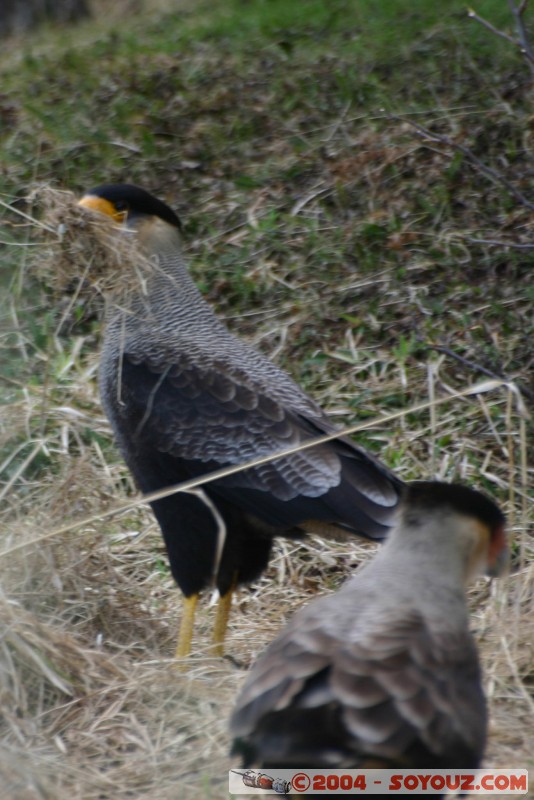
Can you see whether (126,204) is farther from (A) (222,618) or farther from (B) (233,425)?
(A) (222,618)

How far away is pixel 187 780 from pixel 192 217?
13.2 ft

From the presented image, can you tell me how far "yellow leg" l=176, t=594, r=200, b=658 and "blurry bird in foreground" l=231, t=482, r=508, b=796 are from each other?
54.0 inches

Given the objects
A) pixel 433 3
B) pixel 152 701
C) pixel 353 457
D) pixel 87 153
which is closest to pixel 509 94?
pixel 433 3

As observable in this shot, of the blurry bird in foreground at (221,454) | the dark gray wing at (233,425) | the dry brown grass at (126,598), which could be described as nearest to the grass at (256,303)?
the dry brown grass at (126,598)

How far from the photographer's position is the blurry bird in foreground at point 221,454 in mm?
4223

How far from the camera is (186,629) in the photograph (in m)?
4.32

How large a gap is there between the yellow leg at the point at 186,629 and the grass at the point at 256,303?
0.21 ft

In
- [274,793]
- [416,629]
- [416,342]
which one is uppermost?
[416,629]

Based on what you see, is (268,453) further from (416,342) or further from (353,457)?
(416,342)

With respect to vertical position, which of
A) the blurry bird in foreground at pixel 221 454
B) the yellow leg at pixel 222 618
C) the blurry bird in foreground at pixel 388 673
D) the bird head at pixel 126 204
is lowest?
the yellow leg at pixel 222 618

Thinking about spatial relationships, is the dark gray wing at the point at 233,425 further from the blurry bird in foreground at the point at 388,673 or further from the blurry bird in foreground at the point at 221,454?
the blurry bird in foreground at the point at 388,673

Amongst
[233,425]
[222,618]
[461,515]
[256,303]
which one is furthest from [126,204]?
[461,515]

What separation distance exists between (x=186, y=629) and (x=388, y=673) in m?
1.79

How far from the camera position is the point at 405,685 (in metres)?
2.62
